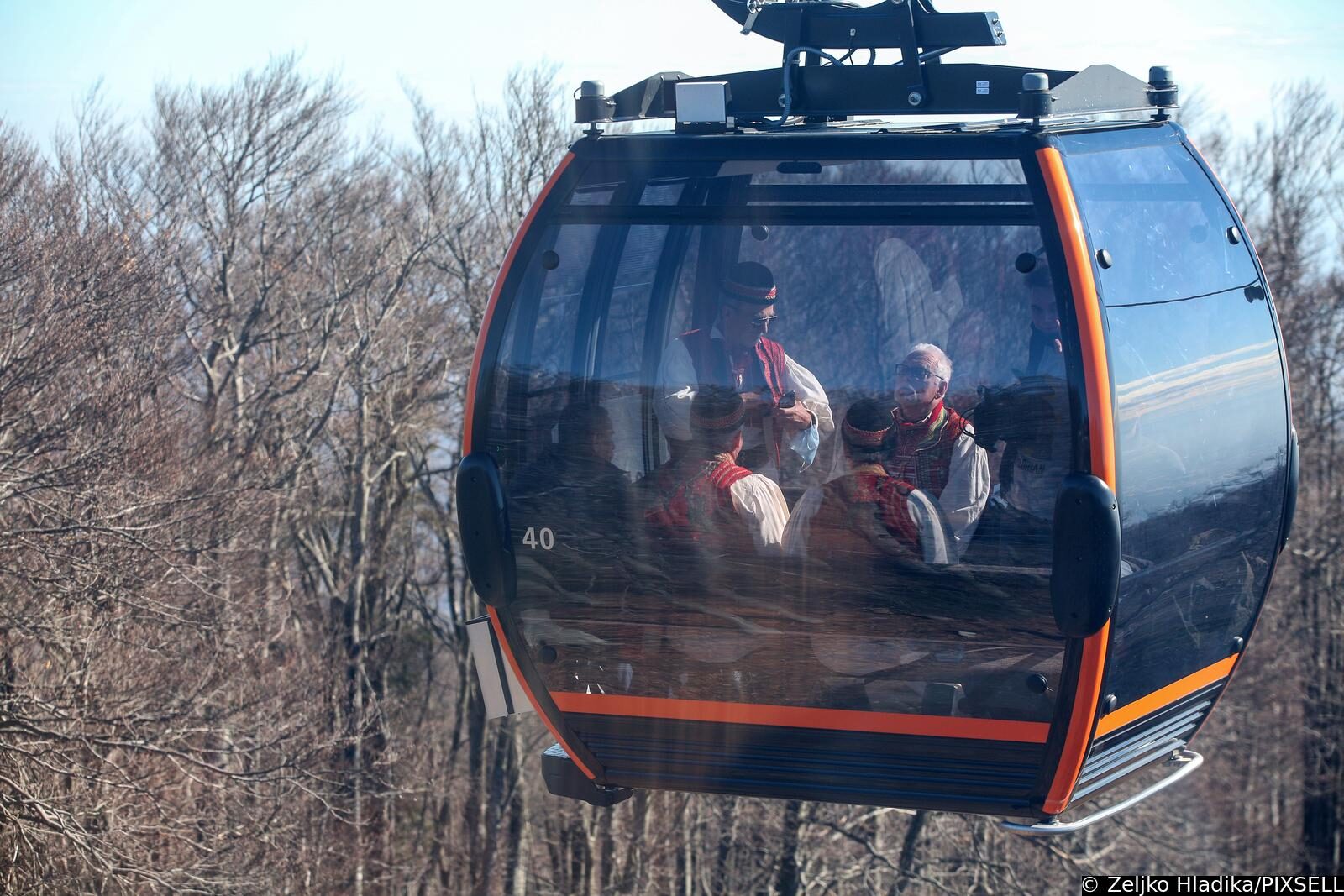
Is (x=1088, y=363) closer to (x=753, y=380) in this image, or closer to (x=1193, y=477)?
(x=1193, y=477)

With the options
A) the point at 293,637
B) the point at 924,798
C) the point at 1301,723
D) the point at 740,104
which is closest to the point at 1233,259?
the point at 740,104

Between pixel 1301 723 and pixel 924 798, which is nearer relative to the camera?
pixel 924 798

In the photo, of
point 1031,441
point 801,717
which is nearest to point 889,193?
point 1031,441

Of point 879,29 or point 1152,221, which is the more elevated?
point 879,29

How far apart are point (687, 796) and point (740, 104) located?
21697 mm

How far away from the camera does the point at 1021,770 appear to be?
3.81 m

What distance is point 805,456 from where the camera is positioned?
3766 millimetres

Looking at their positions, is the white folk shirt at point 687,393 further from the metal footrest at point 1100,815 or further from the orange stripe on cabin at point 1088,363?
the metal footrest at point 1100,815

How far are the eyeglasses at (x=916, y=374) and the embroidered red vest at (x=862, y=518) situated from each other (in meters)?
0.26

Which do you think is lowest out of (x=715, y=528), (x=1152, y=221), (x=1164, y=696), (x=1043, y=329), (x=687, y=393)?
(x=1164, y=696)

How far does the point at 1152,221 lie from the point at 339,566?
24988 mm

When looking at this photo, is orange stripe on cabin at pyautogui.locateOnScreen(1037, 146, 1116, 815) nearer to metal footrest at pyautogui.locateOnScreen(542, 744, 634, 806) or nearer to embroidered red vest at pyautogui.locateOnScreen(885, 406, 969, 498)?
embroidered red vest at pyautogui.locateOnScreen(885, 406, 969, 498)

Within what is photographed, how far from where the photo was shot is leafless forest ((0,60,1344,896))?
15.6 metres

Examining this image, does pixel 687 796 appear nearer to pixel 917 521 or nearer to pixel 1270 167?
pixel 1270 167
